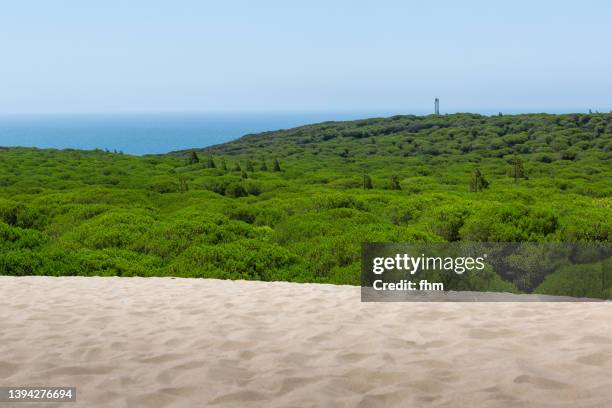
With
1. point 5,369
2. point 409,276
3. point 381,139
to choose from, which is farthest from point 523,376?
point 381,139

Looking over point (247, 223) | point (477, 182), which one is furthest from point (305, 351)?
point (477, 182)

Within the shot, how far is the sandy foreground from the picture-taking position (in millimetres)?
5777

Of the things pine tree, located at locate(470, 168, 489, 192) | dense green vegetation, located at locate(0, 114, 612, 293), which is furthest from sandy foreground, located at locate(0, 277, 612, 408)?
pine tree, located at locate(470, 168, 489, 192)

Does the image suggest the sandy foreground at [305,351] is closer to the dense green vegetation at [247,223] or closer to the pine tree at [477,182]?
the dense green vegetation at [247,223]

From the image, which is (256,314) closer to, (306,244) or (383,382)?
(383,382)

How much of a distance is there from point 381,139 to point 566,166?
40.4 m

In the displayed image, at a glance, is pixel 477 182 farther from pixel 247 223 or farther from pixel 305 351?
pixel 305 351

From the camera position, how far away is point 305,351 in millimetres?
7199

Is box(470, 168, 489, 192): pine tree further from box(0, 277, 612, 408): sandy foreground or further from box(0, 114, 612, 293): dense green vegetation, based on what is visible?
box(0, 277, 612, 408): sandy foreground

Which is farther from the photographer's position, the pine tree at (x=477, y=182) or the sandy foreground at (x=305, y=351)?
the pine tree at (x=477, y=182)

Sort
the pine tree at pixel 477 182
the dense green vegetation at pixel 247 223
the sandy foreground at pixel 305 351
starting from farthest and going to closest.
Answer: the pine tree at pixel 477 182 → the dense green vegetation at pixel 247 223 → the sandy foreground at pixel 305 351

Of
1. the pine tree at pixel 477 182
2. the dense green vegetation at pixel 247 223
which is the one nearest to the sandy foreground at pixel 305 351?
the dense green vegetation at pixel 247 223

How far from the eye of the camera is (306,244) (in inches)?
664

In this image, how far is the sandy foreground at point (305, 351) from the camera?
19.0 feet
